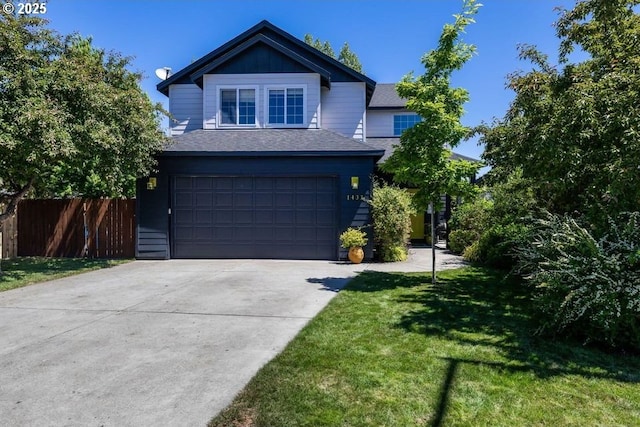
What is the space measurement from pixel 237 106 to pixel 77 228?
6.43m

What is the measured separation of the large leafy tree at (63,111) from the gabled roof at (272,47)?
292cm

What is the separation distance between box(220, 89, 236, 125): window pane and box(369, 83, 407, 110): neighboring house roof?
6.29 metres

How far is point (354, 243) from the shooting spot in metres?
10.9

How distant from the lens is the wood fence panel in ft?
41.0

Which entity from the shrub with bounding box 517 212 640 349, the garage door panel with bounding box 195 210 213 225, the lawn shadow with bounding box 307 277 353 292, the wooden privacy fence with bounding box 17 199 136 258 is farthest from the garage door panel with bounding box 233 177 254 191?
the shrub with bounding box 517 212 640 349

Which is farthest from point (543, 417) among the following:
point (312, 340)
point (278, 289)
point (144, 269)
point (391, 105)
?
point (391, 105)

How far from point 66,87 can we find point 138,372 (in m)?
7.23

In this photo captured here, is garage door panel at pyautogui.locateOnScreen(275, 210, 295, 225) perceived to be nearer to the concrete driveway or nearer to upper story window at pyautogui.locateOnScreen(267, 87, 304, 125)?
the concrete driveway

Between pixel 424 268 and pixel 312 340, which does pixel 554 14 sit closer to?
pixel 424 268

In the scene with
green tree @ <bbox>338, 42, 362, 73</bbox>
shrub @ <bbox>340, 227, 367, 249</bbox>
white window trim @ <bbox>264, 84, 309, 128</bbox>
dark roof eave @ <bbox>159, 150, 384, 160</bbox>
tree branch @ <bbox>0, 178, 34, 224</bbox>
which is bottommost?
shrub @ <bbox>340, 227, 367, 249</bbox>

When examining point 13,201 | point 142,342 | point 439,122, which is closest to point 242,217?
point 13,201

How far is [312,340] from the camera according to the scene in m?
4.62

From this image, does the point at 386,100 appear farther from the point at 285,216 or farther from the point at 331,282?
the point at 331,282

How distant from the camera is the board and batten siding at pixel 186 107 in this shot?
14398 millimetres
